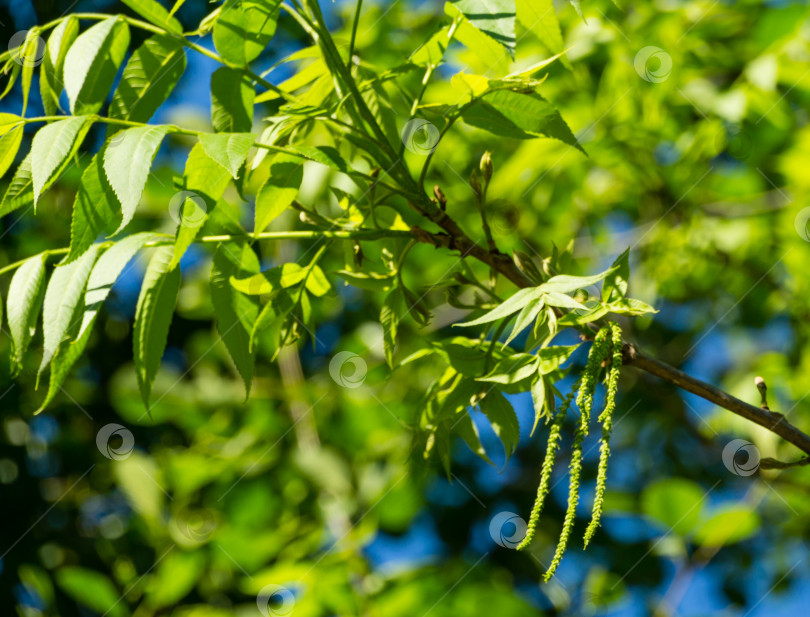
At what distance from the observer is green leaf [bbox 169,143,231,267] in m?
0.94

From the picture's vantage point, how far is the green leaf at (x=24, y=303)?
1052 mm

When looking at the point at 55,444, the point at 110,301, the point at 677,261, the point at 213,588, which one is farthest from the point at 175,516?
the point at 677,261

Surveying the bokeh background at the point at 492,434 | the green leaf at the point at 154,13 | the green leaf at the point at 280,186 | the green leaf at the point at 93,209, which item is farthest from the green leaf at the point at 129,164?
the bokeh background at the point at 492,434

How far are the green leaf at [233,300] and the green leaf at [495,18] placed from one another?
41 cm

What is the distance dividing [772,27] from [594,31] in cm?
54

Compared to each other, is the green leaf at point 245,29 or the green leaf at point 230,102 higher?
the green leaf at point 245,29

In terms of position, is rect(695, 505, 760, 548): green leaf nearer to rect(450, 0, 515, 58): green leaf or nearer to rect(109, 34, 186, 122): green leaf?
rect(450, 0, 515, 58): green leaf

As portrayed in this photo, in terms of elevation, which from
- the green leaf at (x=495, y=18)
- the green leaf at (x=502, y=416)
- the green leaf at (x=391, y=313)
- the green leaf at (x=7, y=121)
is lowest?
the green leaf at (x=502, y=416)

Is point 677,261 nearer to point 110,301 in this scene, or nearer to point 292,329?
point 292,329

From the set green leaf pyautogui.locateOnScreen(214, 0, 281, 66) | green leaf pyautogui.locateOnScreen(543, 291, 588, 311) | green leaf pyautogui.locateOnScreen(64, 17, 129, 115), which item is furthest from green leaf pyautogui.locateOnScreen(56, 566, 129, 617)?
green leaf pyautogui.locateOnScreen(543, 291, 588, 311)

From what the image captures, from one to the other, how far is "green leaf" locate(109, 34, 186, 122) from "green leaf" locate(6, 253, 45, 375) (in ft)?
0.79

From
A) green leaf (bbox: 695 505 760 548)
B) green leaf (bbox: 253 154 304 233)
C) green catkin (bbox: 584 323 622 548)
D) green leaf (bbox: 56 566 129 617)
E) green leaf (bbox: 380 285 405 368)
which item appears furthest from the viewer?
green leaf (bbox: 56 566 129 617)

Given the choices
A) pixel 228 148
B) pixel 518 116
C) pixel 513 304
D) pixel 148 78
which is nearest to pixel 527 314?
pixel 513 304

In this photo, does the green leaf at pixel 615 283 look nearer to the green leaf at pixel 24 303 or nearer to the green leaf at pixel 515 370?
the green leaf at pixel 515 370
